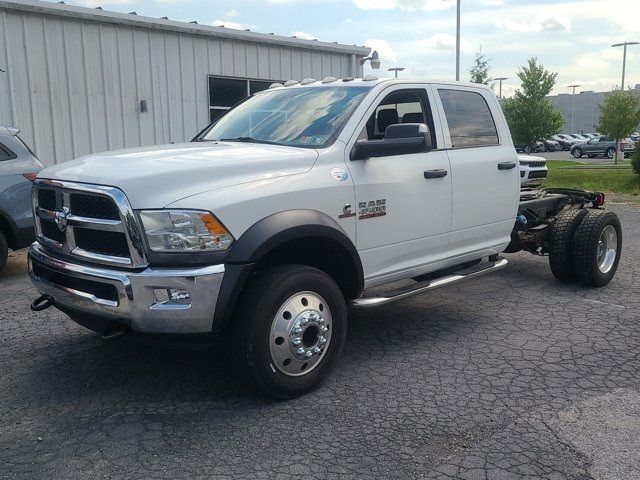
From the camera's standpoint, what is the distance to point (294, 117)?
191 inches

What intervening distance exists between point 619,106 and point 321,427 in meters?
34.9

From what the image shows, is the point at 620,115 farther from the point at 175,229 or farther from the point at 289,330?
the point at 175,229

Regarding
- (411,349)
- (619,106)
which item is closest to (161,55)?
(411,349)

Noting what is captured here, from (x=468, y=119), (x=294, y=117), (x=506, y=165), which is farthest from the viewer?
(x=506, y=165)

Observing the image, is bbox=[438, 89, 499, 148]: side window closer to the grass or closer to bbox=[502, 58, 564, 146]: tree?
the grass

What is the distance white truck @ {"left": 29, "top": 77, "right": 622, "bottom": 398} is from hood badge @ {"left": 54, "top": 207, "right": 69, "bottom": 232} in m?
0.01

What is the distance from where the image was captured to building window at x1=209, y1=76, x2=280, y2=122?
1338 cm

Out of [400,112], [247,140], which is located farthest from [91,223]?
[400,112]

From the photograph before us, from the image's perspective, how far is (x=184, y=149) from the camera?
4402 mm

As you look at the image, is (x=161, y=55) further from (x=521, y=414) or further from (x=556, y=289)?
(x=521, y=414)

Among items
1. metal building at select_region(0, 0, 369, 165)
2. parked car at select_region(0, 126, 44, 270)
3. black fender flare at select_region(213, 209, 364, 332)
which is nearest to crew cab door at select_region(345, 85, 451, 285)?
black fender flare at select_region(213, 209, 364, 332)

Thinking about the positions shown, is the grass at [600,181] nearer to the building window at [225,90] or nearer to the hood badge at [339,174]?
the building window at [225,90]

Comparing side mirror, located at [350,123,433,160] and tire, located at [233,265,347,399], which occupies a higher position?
side mirror, located at [350,123,433,160]

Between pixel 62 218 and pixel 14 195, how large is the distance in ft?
13.5
